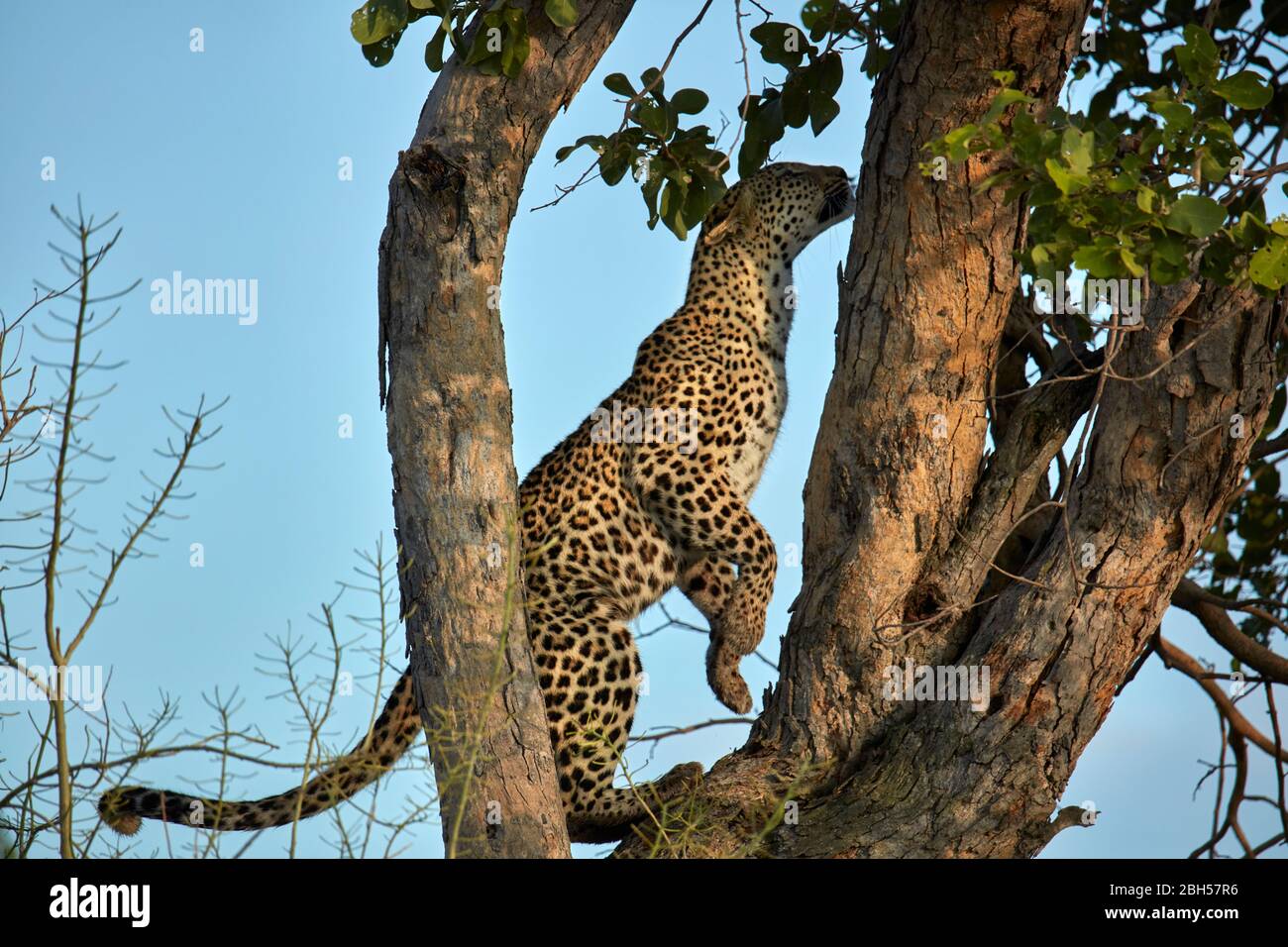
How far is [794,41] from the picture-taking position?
7.29 meters

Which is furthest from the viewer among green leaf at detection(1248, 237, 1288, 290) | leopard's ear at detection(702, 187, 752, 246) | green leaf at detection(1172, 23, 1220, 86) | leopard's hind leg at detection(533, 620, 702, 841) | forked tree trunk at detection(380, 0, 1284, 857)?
leopard's ear at detection(702, 187, 752, 246)

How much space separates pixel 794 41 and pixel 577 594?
286 centimetres

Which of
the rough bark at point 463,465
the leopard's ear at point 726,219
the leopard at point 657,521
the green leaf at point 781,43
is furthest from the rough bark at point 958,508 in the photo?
the leopard's ear at point 726,219

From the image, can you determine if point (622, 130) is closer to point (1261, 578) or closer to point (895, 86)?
point (895, 86)

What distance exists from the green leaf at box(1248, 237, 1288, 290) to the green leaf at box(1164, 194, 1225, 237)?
9.6 inches

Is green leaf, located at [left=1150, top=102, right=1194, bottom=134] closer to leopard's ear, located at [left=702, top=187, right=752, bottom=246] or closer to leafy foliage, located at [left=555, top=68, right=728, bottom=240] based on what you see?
leafy foliage, located at [left=555, top=68, right=728, bottom=240]

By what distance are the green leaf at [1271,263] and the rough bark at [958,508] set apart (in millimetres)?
679

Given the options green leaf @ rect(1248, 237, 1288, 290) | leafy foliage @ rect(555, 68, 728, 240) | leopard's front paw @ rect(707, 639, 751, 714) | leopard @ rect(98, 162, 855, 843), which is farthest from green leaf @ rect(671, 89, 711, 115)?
green leaf @ rect(1248, 237, 1288, 290)

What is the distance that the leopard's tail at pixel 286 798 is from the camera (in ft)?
19.1

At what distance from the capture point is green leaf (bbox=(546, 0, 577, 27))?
19.8 ft

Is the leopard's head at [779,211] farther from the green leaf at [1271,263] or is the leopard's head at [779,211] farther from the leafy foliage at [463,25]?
the green leaf at [1271,263]
